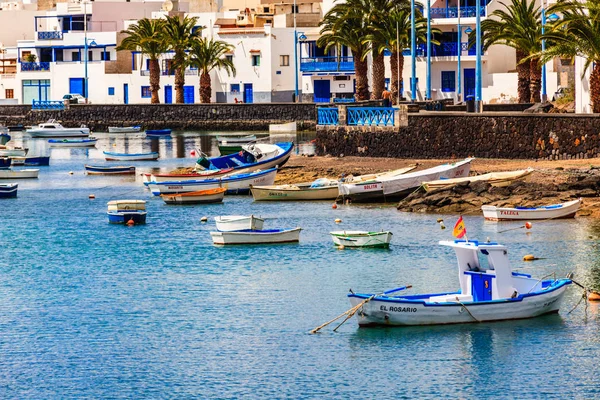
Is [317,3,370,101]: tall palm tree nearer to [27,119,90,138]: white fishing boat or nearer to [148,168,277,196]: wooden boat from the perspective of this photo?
[27,119,90,138]: white fishing boat

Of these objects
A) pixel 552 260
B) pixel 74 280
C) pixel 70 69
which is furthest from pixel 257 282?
pixel 70 69

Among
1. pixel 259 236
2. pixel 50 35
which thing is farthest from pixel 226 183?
pixel 50 35

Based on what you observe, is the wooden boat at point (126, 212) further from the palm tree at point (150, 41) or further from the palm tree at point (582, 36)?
the palm tree at point (150, 41)

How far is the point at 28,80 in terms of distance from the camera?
12162 cm

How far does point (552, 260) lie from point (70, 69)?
297 ft

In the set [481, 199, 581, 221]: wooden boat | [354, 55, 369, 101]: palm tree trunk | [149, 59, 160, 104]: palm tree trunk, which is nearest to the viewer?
[481, 199, 581, 221]: wooden boat

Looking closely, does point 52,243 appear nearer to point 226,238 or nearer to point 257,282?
point 226,238

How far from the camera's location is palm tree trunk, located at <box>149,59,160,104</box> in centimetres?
10606

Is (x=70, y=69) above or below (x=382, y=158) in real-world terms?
above

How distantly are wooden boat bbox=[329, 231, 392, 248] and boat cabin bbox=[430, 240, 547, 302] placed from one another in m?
10.0

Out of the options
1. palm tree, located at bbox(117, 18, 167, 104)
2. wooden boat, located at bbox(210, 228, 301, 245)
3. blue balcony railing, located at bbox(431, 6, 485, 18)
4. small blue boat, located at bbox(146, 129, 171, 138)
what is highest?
blue balcony railing, located at bbox(431, 6, 485, 18)

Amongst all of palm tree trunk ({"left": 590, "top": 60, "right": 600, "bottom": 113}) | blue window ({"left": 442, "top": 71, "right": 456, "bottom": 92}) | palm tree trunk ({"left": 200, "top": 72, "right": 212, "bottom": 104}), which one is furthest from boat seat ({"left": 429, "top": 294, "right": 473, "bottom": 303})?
palm tree trunk ({"left": 200, "top": 72, "right": 212, "bottom": 104})

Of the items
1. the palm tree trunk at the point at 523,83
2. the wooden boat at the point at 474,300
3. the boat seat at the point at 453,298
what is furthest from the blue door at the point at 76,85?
the boat seat at the point at 453,298

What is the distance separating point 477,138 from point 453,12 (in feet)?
143
